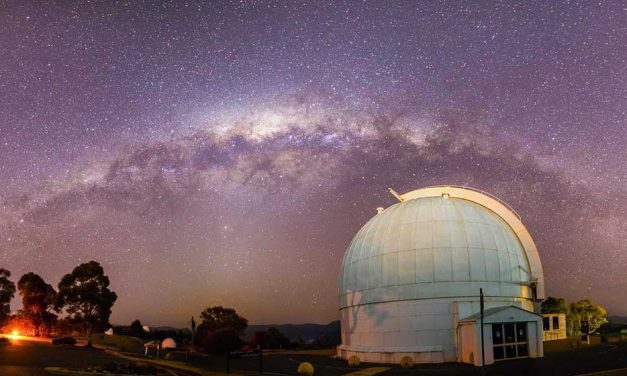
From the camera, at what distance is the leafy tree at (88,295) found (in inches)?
2601

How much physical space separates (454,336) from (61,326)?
60.5 m

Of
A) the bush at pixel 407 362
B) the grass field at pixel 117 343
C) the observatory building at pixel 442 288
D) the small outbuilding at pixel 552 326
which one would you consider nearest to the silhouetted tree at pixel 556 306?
the small outbuilding at pixel 552 326

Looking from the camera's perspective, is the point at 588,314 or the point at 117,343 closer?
the point at 117,343

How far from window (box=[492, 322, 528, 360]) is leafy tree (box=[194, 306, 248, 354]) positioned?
92.7 ft

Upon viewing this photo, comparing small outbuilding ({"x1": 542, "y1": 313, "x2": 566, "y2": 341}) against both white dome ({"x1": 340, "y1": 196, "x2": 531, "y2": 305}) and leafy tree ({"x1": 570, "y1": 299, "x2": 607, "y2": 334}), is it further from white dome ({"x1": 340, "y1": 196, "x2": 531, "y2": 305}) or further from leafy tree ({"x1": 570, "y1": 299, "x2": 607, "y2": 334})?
leafy tree ({"x1": 570, "y1": 299, "x2": 607, "y2": 334})

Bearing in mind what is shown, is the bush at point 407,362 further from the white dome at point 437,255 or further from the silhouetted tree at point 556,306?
the silhouetted tree at point 556,306

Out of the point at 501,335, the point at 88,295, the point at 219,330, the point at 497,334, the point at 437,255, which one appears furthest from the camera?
the point at 88,295

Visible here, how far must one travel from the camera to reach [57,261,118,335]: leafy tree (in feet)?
217

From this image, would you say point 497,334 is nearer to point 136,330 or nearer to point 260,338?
point 260,338

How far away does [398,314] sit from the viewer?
34344mm

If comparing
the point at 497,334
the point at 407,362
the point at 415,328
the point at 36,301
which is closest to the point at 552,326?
the point at 497,334

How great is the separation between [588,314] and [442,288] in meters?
62.4

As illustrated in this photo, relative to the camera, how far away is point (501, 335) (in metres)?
30.8

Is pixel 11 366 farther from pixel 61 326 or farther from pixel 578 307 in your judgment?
pixel 578 307
